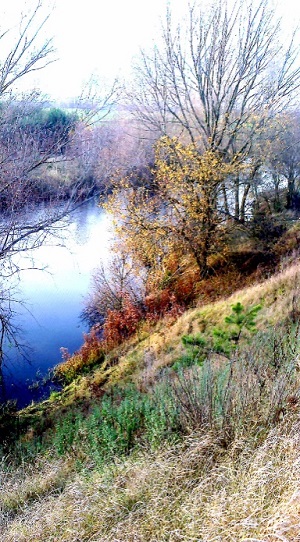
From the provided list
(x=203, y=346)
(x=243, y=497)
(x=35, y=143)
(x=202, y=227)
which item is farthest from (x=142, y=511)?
(x=202, y=227)

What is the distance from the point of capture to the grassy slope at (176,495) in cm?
262

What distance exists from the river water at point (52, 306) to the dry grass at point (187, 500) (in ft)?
17.1

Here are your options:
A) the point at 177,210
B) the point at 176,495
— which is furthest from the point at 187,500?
the point at 177,210

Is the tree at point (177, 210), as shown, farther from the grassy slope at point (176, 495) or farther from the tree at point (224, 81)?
the grassy slope at point (176, 495)

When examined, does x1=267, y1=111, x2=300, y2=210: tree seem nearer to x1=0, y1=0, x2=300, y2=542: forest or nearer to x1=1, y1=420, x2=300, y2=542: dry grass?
x1=0, y1=0, x2=300, y2=542: forest

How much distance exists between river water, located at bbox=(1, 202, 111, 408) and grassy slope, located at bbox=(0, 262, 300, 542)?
15.9ft

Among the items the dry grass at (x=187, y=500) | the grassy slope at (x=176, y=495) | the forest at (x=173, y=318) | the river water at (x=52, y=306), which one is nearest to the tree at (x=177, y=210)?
the forest at (x=173, y=318)

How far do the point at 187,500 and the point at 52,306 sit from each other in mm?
11426

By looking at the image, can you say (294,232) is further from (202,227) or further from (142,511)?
(142,511)

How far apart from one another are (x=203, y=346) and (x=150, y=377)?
1222mm

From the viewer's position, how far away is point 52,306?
1381 cm

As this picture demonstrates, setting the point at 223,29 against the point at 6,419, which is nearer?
the point at 6,419

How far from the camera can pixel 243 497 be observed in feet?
9.23

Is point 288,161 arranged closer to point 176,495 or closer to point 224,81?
point 224,81
